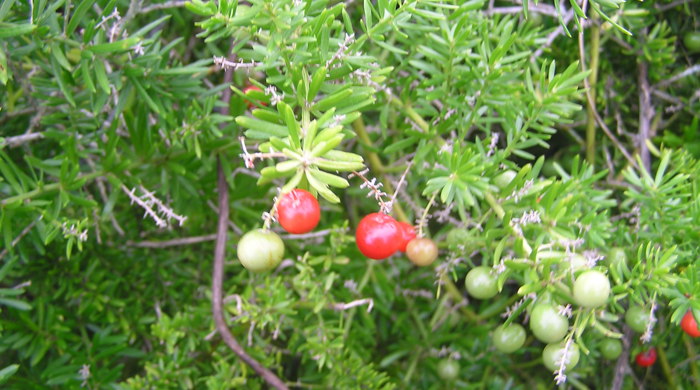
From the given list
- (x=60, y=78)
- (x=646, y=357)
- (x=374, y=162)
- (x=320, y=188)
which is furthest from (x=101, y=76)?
(x=646, y=357)

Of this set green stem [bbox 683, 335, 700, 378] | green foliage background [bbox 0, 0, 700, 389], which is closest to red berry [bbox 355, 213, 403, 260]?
green foliage background [bbox 0, 0, 700, 389]

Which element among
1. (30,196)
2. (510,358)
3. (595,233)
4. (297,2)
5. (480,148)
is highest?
(297,2)

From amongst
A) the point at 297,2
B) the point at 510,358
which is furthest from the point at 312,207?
the point at 510,358

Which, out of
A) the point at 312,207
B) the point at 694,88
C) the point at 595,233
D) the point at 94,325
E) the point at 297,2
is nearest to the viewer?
the point at 312,207

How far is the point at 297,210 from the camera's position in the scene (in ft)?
3.96

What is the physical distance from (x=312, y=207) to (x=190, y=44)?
1.57 m

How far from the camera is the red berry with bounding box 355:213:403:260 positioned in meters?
1.48

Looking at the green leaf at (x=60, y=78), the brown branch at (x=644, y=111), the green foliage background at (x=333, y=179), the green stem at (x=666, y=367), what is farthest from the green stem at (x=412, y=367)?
the green leaf at (x=60, y=78)

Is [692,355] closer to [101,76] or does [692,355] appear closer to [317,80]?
[317,80]

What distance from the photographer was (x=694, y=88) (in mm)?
2492

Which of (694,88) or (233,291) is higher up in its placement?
(694,88)

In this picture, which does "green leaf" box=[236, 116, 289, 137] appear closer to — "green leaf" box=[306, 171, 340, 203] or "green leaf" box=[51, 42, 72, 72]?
"green leaf" box=[306, 171, 340, 203]

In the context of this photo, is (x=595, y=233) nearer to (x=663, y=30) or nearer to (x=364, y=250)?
(x=364, y=250)

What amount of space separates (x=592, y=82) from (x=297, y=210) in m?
1.71
